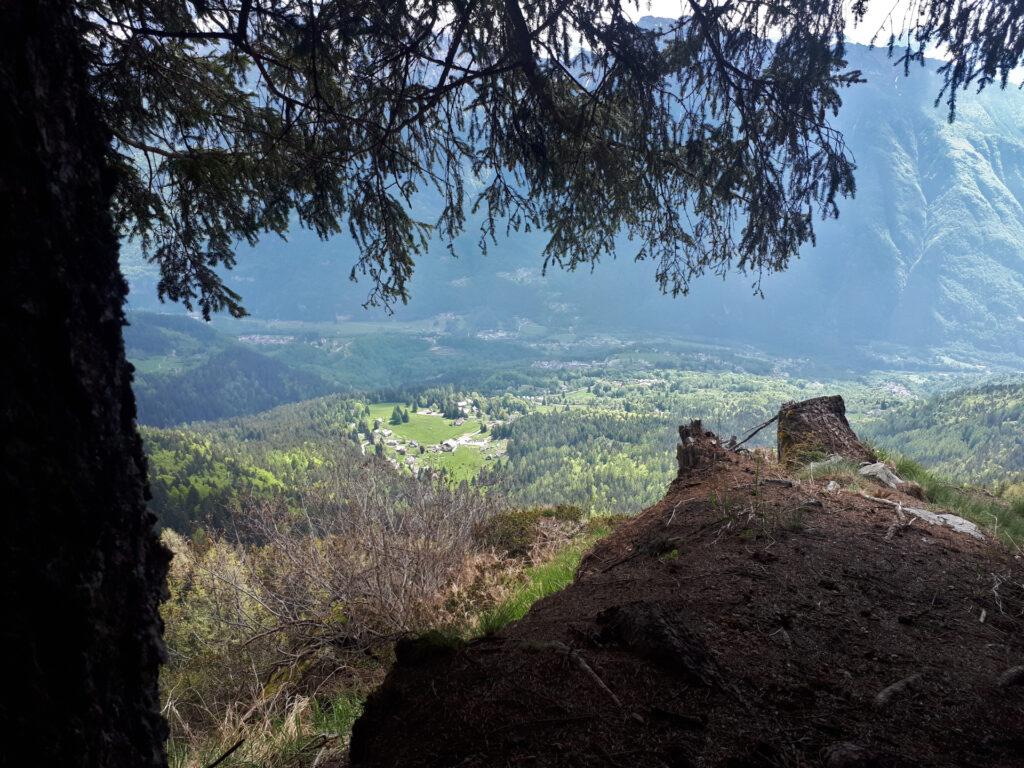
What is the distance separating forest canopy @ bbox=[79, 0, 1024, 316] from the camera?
2758 millimetres

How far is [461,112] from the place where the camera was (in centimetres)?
384

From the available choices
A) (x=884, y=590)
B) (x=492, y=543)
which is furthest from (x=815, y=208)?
(x=492, y=543)

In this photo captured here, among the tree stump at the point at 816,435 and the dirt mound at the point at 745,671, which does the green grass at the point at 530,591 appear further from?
the tree stump at the point at 816,435

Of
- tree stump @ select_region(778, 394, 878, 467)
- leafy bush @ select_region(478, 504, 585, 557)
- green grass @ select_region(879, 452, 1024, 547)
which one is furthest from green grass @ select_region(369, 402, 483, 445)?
green grass @ select_region(879, 452, 1024, 547)

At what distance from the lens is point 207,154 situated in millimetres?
3229

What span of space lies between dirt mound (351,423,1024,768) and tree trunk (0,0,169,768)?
0.72 metres

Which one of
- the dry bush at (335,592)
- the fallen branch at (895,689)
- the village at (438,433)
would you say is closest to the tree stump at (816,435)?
the dry bush at (335,592)

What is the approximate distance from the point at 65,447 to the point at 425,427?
90.9 m

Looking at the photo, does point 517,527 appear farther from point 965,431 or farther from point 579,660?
point 965,431

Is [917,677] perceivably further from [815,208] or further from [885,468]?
[885,468]

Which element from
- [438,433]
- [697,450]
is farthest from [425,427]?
[697,450]

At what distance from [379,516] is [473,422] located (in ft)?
294

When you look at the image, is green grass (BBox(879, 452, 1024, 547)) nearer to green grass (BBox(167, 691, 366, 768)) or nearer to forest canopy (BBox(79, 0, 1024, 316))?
forest canopy (BBox(79, 0, 1024, 316))

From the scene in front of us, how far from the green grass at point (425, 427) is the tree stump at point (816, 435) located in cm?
7310
